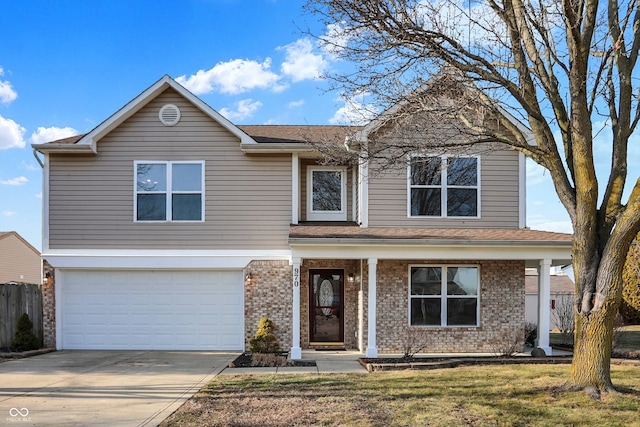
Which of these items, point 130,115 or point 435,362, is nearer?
point 435,362

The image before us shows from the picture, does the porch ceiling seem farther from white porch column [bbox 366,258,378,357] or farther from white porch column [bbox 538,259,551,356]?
white porch column [bbox 366,258,378,357]

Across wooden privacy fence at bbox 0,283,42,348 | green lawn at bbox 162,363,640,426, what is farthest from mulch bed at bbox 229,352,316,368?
wooden privacy fence at bbox 0,283,42,348

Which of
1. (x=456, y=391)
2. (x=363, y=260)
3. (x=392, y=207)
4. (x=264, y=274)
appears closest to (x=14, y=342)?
(x=264, y=274)

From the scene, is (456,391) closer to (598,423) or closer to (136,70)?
(598,423)

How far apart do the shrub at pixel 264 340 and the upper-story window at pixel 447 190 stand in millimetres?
4564

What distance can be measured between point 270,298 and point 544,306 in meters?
6.72

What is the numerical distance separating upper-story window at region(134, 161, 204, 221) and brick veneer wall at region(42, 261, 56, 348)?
263 cm

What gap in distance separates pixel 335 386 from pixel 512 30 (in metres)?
6.35

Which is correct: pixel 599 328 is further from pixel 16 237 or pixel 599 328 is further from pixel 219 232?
pixel 16 237

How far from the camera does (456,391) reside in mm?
7934

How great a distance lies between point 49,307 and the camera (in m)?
13.4

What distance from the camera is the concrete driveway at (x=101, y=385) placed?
6820 mm

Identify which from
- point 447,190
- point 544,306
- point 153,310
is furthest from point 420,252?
point 153,310

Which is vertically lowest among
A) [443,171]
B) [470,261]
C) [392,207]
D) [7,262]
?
[7,262]
